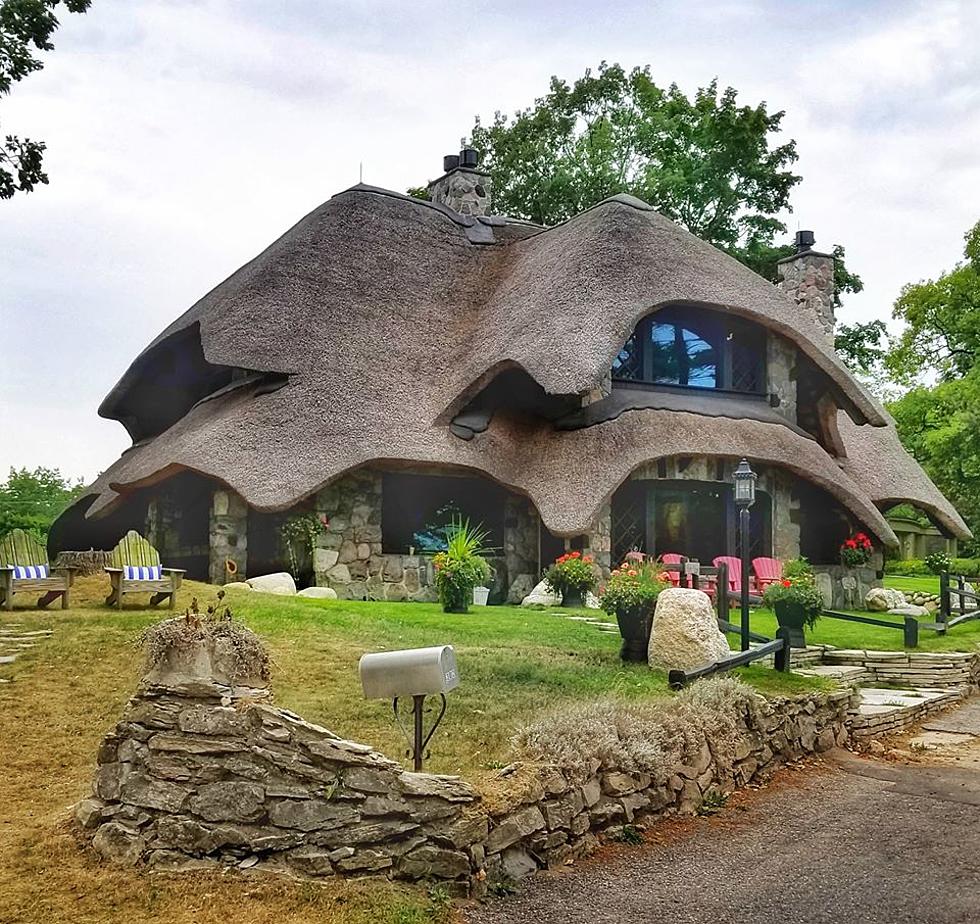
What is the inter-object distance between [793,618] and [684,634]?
142 inches

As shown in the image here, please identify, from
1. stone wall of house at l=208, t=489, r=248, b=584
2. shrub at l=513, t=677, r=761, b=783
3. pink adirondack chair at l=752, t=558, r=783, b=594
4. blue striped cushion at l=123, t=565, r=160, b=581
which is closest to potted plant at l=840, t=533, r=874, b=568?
pink adirondack chair at l=752, t=558, r=783, b=594

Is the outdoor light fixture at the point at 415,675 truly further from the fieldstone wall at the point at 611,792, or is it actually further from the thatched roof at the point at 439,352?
the thatched roof at the point at 439,352

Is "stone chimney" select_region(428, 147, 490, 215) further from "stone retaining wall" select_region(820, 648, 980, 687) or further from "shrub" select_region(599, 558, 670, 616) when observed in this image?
"shrub" select_region(599, 558, 670, 616)

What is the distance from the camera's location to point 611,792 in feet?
22.8

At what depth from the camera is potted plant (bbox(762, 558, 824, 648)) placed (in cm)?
1269

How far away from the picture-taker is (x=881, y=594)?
60.7 feet

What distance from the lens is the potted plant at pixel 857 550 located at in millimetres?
18172

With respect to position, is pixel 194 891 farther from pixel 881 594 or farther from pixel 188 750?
pixel 881 594

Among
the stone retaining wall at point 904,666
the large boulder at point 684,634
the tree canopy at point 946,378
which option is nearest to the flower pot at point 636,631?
the large boulder at point 684,634

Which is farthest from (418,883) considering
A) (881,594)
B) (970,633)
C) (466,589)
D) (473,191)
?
(473,191)

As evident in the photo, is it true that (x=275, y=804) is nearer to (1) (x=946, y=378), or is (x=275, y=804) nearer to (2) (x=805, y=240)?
(2) (x=805, y=240)

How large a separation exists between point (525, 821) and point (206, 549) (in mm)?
14688

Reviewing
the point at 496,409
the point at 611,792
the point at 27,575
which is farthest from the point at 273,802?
the point at 496,409

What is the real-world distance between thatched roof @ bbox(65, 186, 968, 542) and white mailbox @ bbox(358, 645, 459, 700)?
9.04 meters
